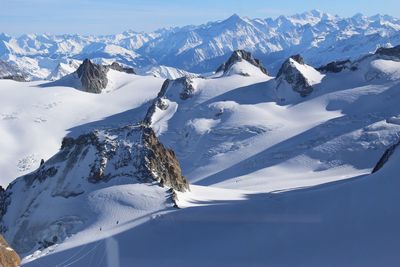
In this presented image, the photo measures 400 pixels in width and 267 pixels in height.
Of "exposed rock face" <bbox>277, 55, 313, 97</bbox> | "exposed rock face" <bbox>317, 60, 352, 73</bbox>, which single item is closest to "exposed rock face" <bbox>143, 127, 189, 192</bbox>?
"exposed rock face" <bbox>277, 55, 313, 97</bbox>

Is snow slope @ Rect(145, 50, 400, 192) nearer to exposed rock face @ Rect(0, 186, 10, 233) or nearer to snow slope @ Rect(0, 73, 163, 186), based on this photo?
snow slope @ Rect(0, 73, 163, 186)

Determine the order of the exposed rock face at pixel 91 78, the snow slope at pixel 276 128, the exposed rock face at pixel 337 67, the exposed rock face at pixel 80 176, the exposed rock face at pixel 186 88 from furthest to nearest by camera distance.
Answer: the exposed rock face at pixel 91 78 → the exposed rock face at pixel 186 88 → the exposed rock face at pixel 337 67 → the snow slope at pixel 276 128 → the exposed rock face at pixel 80 176

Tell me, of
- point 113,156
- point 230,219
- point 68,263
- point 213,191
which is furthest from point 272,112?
point 68,263

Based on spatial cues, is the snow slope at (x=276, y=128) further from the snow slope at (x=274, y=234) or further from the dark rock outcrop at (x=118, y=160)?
the snow slope at (x=274, y=234)

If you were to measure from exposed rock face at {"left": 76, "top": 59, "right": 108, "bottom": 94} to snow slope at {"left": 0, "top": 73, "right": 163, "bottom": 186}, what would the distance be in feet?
7.30

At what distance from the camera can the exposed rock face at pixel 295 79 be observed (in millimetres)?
95375

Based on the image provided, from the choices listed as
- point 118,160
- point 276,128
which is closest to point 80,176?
point 118,160

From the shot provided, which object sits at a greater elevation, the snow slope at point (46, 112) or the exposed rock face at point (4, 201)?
the exposed rock face at point (4, 201)

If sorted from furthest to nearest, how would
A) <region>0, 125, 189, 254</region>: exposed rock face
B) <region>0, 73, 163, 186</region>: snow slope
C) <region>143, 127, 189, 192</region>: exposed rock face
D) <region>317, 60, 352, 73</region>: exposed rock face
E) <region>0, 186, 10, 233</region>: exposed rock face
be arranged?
<region>317, 60, 352, 73</region>: exposed rock face → <region>0, 73, 163, 186</region>: snow slope → <region>0, 186, 10, 233</region>: exposed rock face → <region>143, 127, 189, 192</region>: exposed rock face → <region>0, 125, 189, 254</region>: exposed rock face

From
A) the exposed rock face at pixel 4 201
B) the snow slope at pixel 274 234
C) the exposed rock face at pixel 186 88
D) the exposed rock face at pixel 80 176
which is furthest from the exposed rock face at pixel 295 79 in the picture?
Result: the exposed rock face at pixel 4 201

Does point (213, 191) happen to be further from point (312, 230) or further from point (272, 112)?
point (272, 112)

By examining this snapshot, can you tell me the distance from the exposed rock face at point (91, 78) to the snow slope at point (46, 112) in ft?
7.30

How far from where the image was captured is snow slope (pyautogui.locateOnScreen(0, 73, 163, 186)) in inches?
3398


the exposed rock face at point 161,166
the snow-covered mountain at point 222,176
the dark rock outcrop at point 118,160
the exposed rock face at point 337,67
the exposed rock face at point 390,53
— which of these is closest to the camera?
the snow-covered mountain at point 222,176
